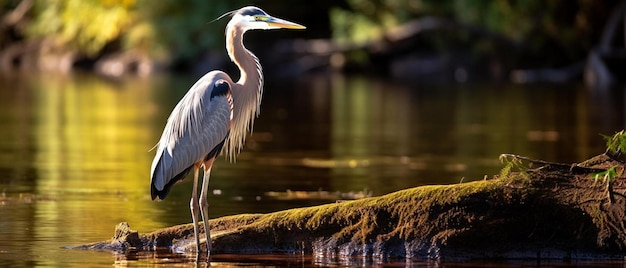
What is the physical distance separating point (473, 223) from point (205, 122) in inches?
78.1

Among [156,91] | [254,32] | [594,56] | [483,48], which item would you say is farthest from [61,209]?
[254,32]

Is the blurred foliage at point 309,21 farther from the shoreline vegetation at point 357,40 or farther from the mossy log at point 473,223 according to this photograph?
the mossy log at point 473,223

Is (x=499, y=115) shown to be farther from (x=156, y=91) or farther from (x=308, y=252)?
(x=308, y=252)

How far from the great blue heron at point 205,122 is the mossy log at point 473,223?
462mm

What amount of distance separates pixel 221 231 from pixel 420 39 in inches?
1708

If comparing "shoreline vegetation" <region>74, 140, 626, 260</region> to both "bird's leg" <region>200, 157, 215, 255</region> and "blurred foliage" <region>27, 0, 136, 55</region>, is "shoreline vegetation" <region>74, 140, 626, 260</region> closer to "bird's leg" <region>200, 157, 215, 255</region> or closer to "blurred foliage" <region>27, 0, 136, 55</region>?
"bird's leg" <region>200, 157, 215, 255</region>

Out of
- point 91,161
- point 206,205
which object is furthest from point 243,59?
point 91,161

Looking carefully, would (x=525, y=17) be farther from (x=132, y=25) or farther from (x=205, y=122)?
(x=205, y=122)

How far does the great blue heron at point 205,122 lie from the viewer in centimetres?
930

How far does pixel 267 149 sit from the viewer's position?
19266 millimetres

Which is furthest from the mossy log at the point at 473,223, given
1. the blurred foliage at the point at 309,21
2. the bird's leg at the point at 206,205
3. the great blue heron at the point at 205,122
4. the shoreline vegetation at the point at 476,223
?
the blurred foliage at the point at 309,21

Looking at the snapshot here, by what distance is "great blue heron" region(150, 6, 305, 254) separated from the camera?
30.5 ft

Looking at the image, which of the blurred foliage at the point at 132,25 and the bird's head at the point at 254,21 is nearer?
the bird's head at the point at 254,21

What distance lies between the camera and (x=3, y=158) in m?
17.1
